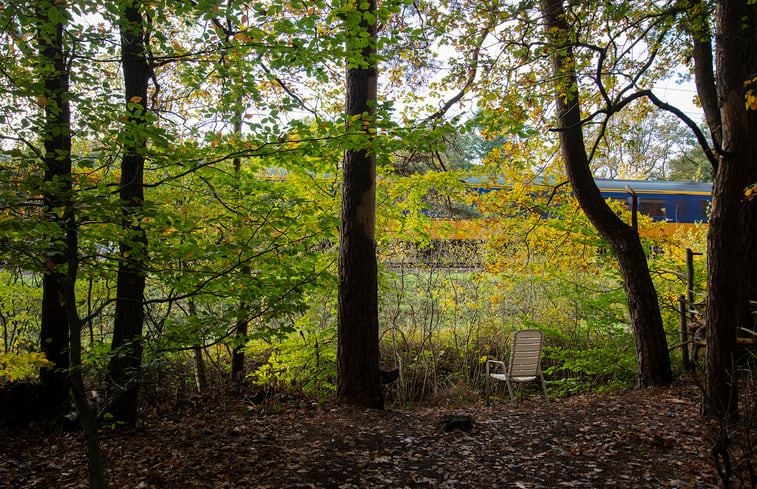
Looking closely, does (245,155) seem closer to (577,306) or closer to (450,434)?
(450,434)

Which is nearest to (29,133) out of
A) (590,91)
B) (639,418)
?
(639,418)

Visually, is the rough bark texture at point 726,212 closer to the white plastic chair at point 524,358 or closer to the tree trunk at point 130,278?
the white plastic chair at point 524,358

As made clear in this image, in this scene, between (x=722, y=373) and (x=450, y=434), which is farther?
(x=450, y=434)

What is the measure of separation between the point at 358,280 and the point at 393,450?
5.25ft

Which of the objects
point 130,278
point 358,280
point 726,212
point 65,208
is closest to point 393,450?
point 358,280

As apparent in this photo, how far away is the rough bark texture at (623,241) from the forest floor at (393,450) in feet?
1.22

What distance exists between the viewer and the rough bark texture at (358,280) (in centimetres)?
431

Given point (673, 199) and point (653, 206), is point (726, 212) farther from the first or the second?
point (673, 199)

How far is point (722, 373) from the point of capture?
2803 mm

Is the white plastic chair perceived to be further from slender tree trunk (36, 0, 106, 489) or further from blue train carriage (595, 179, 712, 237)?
blue train carriage (595, 179, 712, 237)

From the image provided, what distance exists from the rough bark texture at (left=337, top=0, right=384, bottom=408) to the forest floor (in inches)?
10.4

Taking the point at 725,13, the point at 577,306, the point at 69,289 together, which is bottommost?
the point at 577,306

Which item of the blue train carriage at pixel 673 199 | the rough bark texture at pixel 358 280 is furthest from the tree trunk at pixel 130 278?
the blue train carriage at pixel 673 199

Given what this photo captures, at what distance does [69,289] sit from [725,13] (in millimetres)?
4213
